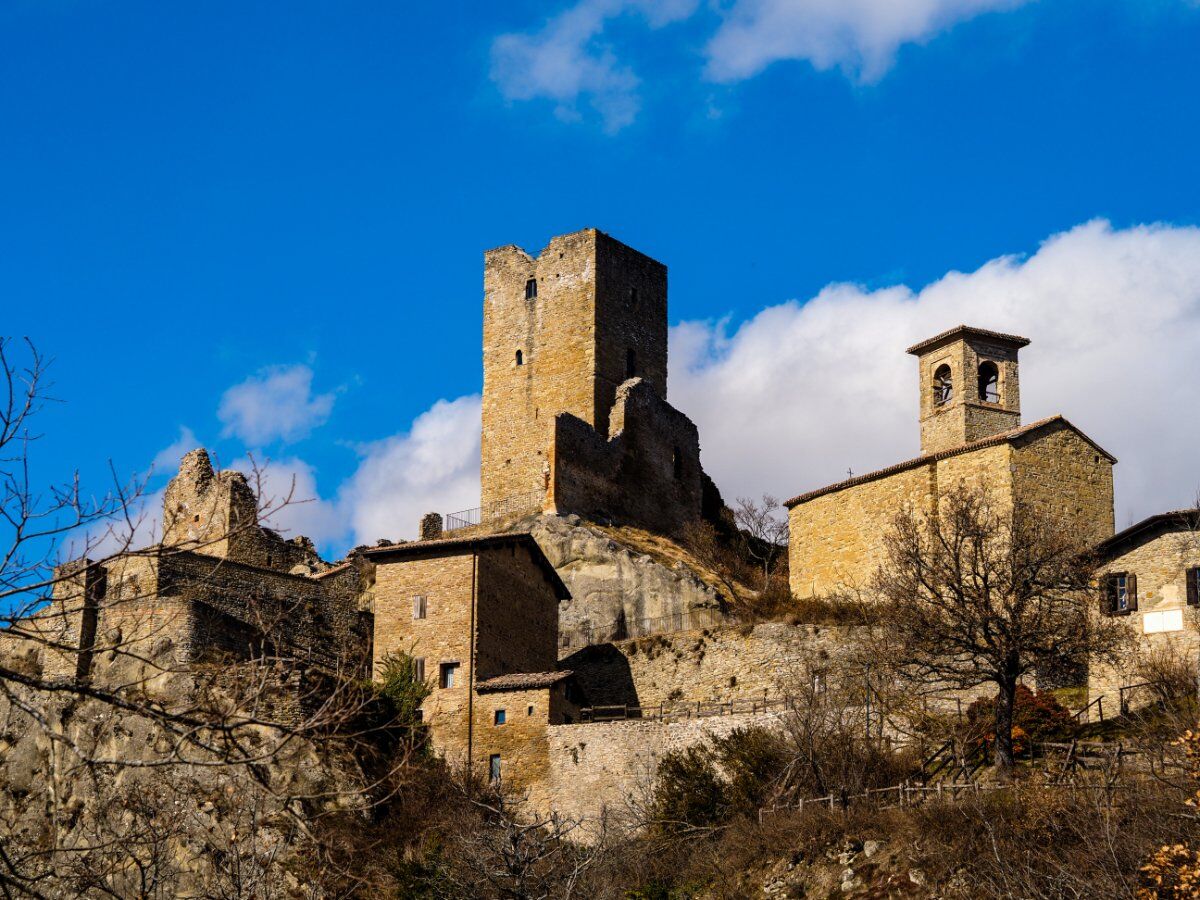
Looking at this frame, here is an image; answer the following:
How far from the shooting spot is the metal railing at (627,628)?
47.3m

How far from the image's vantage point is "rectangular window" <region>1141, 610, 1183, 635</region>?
1350 inches

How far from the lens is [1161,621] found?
3456 centimetres

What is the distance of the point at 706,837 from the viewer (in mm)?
33531

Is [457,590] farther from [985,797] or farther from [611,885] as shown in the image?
[985,797]

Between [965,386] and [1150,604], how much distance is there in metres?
11.9

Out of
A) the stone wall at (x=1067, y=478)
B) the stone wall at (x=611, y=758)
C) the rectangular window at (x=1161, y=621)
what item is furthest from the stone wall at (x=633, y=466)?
the rectangular window at (x=1161, y=621)

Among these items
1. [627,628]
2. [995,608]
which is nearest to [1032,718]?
[995,608]

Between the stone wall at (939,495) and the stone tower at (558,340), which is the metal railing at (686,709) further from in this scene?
the stone tower at (558,340)

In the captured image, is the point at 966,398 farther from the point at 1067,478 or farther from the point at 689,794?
the point at 689,794

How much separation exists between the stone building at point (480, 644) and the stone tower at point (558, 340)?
628 inches

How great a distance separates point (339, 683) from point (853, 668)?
30142 mm

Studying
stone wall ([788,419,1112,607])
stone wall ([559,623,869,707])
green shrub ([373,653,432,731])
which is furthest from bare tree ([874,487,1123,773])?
green shrub ([373,653,432,731])

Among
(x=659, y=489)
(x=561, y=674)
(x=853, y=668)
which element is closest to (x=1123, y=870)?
(x=853, y=668)

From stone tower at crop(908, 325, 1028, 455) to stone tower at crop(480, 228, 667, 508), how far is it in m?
17.0
